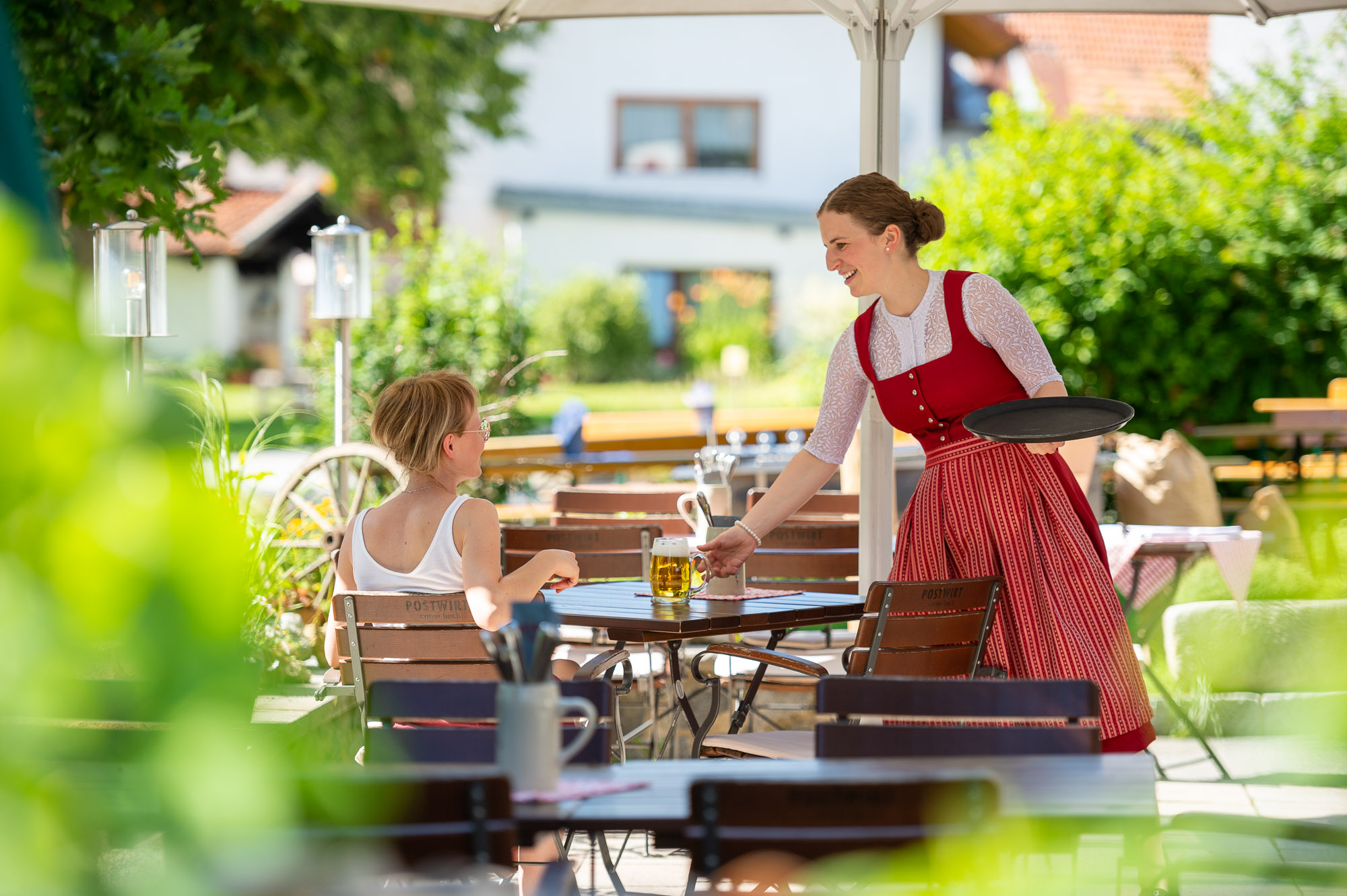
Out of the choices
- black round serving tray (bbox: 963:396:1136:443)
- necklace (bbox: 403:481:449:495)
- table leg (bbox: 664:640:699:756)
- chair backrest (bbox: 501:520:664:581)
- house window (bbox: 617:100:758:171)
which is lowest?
table leg (bbox: 664:640:699:756)

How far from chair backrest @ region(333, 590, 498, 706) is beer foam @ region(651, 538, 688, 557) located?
572 millimetres

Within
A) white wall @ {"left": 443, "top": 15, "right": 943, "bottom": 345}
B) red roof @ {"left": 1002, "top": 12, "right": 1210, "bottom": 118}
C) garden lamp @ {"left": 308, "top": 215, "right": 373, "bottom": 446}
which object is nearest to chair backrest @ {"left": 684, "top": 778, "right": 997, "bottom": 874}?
garden lamp @ {"left": 308, "top": 215, "right": 373, "bottom": 446}

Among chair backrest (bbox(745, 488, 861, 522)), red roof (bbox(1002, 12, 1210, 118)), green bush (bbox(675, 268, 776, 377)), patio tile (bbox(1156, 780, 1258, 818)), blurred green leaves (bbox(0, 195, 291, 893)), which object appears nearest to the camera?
blurred green leaves (bbox(0, 195, 291, 893))

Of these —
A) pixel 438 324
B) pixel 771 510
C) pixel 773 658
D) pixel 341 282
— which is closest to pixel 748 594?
pixel 771 510

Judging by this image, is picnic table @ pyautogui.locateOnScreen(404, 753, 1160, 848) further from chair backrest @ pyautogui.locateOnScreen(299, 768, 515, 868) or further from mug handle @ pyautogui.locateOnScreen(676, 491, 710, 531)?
mug handle @ pyautogui.locateOnScreen(676, 491, 710, 531)

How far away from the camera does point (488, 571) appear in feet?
9.15

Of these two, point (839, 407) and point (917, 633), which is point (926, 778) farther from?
point (839, 407)

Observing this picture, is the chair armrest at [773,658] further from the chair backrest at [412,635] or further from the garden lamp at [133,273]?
the garden lamp at [133,273]

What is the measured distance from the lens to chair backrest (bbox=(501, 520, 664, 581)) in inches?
156

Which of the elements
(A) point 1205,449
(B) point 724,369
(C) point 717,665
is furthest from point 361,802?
(B) point 724,369

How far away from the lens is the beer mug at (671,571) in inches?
126

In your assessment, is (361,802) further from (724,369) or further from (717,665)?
(724,369)

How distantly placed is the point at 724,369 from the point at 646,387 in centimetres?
282

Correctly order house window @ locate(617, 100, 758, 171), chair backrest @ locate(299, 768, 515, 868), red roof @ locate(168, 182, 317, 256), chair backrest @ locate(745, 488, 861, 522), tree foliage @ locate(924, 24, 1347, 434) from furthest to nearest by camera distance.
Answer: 1. red roof @ locate(168, 182, 317, 256)
2. house window @ locate(617, 100, 758, 171)
3. tree foliage @ locate(924, 24, 1347, 434)
4. chair backrest @ locate(745, 488, 861, 522)
5. chair backrest @ locate(299, 768, 515, 868)
